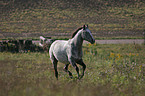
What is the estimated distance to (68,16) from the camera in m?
46.8

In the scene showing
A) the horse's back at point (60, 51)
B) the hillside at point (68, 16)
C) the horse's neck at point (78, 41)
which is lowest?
the hillside at point (68, 16)

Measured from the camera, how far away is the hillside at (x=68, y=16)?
126ft

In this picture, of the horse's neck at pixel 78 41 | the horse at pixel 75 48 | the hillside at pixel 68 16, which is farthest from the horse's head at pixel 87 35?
the hillside at pixel 68 16

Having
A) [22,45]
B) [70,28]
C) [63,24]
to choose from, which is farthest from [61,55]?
[63,24]

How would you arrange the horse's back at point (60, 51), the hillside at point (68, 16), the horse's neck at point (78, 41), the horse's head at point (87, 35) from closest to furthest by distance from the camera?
the horse's head at point (87, 35) < the horse's neck at point (78, 41) < the horse's back at point (60, 51) < the hillside at point (68, 16)

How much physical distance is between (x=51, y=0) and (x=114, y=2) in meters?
17.3

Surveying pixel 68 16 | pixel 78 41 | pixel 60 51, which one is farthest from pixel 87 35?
pixel 68 16

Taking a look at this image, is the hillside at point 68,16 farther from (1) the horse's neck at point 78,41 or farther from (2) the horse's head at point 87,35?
(2) the horse's head at point 87,35

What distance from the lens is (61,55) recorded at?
20.9 ft

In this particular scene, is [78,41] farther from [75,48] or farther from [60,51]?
[60,51]

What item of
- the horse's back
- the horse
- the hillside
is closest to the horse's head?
the horse

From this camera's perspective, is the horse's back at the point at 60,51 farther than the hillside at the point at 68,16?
No

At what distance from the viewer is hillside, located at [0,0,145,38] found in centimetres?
3847

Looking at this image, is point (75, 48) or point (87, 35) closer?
point (87, 35)
